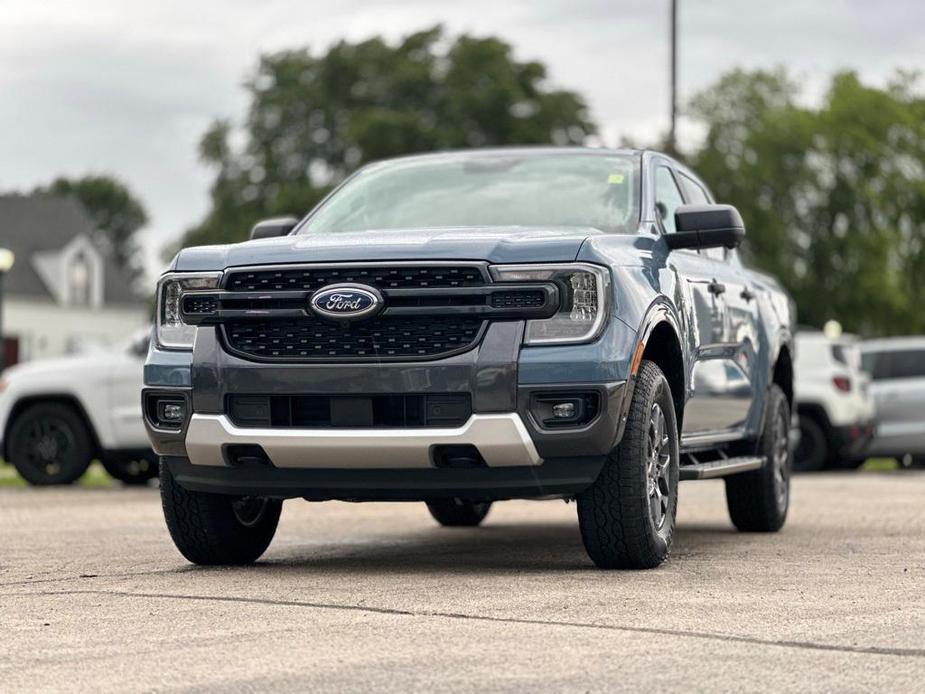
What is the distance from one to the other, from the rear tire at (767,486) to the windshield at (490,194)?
1.95 m

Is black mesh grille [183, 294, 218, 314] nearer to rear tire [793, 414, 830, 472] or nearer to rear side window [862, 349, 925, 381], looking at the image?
rear tire [793, 414, 830, 472]

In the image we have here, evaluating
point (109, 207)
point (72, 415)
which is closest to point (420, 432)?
point (72, 415)

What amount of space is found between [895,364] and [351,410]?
1824cm

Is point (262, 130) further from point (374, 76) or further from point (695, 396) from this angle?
point (695, 396)

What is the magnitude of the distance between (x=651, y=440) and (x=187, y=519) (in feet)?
6.49

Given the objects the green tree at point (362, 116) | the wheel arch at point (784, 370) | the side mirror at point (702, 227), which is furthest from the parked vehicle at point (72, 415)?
the green tree at point (362, 116)

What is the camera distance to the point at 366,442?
289 inches

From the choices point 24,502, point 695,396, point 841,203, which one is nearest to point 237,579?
point 695,396

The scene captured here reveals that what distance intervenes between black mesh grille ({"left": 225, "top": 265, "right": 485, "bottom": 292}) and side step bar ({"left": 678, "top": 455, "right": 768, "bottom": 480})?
1.75 meters

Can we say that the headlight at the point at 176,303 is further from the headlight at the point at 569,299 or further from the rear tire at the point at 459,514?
the rear tire at the point at 459,514

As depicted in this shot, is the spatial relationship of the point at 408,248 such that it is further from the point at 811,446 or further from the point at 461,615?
the point at 811,446

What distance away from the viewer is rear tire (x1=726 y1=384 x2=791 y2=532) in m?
10.4

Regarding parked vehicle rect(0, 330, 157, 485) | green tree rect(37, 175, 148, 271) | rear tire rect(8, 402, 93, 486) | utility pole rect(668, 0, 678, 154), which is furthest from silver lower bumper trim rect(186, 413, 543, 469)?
green tree rect(37, 175, 148, 271)

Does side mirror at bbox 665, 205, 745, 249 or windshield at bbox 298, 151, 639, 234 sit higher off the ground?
windshield at bbox 298, 151, 639, 234
